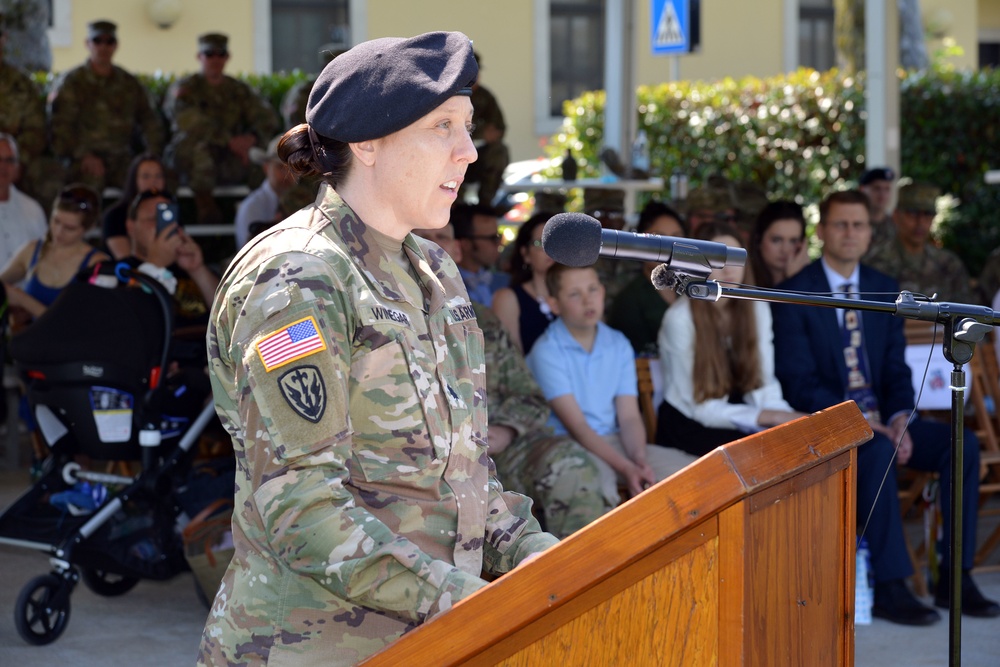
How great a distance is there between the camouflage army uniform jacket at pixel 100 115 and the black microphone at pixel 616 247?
7.73 m

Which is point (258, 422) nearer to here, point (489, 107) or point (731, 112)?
point (489, 107)

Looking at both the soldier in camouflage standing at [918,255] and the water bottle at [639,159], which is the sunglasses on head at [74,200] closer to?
the water bottle at [639,159]

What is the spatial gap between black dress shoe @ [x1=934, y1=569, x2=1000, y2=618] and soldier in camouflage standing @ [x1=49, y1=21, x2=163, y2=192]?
617 cm

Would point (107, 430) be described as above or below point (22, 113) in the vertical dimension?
below

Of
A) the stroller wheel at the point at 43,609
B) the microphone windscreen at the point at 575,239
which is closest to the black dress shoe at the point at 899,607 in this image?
the stroller wheel at the point at 43,609

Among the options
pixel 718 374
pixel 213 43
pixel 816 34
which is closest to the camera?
pixel 718 374

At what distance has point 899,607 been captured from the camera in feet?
15.8

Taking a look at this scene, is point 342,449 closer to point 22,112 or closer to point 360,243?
point 360,243

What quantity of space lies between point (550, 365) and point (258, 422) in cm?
347

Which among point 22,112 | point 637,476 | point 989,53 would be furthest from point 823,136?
point 989,53

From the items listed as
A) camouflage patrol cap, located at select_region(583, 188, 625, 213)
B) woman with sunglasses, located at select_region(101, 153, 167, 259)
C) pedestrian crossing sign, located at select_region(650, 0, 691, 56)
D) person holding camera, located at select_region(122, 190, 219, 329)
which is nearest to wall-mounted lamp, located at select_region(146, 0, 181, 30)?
pedestrian crossing sign, located at select_region(650, 0, 691, 56)

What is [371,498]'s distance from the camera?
5.75ft

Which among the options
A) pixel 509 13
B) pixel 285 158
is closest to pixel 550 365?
pixel 285 158

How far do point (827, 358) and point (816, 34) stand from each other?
46.3 ft
